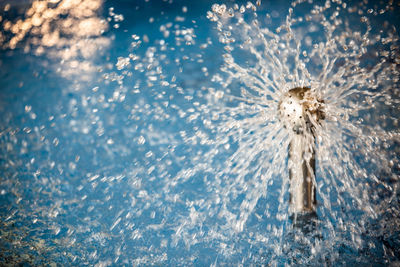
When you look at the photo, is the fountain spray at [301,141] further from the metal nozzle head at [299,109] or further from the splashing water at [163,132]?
the splashing water at [163,132]

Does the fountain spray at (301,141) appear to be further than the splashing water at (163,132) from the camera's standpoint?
No

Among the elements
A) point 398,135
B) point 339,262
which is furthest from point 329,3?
point 339,262

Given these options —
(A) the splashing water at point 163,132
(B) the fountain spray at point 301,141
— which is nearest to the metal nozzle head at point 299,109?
(B) the fountain spray at point 301,141

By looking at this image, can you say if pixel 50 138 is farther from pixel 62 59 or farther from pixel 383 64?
pixel 383 64

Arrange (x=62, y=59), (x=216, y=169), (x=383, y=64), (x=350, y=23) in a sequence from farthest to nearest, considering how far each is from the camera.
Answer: (x=216, y=169)
(x=62, y=59)
(x=383, y=64)
(x=350, y=23)

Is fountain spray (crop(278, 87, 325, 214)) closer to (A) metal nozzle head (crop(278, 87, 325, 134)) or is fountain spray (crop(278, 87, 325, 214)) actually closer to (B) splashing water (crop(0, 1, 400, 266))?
(A) metal nozzle head (crop(278, 87, 325, 134))

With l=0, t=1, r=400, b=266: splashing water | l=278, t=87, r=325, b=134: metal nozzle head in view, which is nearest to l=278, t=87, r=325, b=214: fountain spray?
l=278, t=87, r=325, b=134: metal nozzle head
